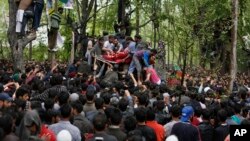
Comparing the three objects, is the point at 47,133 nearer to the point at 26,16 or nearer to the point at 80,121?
the point at 80,121

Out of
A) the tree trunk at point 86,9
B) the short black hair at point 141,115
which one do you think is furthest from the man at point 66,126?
the tree trunk at point 86,9

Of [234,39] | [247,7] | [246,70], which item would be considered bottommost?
[246,70]

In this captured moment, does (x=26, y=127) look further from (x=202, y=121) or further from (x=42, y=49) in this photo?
(x=42, y=49)

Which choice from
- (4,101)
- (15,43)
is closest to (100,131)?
(4,101)

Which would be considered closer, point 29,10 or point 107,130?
point 107,130

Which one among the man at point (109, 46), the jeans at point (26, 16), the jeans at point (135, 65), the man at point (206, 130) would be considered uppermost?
the jeans at point (26, 16)

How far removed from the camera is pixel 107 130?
7.45 metres

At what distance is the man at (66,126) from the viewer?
7425 mm

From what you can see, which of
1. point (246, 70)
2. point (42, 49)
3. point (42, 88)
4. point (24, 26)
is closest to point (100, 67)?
point (24, 26)

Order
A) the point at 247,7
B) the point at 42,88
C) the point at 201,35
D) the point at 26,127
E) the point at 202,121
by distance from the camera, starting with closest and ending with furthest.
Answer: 1. the point at 26,127
2. the point at 202,121
3. the point at 42,88
4. the point at 201,35
5. the point at 247,7

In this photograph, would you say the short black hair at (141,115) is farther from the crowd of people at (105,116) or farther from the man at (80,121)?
the man at (80,121)

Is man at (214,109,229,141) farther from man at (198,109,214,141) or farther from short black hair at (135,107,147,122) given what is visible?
short black hair at (135,107,147,122)

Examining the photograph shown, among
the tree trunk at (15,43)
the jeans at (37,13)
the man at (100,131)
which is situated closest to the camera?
the man at (100,131)

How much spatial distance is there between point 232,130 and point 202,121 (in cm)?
128
